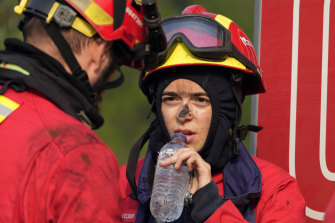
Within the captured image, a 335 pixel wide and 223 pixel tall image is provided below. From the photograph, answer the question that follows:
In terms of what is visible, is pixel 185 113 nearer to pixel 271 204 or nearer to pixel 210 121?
pixel 210 121

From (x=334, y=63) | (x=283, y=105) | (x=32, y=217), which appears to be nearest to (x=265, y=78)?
(x=283, y=105)

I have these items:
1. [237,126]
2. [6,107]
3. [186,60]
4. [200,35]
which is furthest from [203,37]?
[6,107]

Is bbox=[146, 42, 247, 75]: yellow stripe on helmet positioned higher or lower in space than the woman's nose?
higher

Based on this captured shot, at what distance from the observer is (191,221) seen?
3812mm

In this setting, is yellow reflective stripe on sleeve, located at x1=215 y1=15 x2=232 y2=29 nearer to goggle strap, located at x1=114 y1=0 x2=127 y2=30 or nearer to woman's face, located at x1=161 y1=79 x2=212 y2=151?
woman's face, located at x1=161 y1=79 x2=212 y2=151

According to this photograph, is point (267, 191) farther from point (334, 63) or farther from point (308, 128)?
point (334, 63)

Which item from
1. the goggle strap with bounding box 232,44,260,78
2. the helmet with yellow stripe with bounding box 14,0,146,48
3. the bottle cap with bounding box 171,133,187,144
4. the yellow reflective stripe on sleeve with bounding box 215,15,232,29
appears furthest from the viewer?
the yellow reflective stripe on sleeve with bounding box 215,15,232,29

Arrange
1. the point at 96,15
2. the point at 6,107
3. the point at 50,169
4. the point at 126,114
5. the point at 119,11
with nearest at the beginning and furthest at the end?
the point at 50,169 → the point at 6,107 → the point at 96,15 → the point at 119,11 → the point at 126,114

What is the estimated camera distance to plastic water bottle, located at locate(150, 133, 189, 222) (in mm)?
3602

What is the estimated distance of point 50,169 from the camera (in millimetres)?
2340

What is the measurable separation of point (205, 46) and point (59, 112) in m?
1.82

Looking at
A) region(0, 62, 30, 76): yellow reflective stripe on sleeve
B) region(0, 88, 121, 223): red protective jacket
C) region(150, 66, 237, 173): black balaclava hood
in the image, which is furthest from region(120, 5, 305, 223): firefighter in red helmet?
Answer: region(0, 62, 30, 76): yellow reflective stripe on sleeve

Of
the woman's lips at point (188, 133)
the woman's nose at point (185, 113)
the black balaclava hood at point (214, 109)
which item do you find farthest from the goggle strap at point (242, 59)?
the woman's lips at point (188, 133)

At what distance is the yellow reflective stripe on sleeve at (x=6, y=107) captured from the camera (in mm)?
2443
